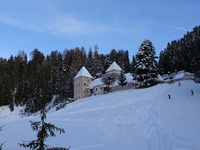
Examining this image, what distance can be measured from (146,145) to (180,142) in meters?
1.95


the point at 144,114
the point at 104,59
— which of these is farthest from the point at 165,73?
the point at 144,114

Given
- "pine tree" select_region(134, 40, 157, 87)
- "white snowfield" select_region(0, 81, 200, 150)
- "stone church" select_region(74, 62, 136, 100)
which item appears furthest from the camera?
"stone church" select_region(74, 62, 136, 100)

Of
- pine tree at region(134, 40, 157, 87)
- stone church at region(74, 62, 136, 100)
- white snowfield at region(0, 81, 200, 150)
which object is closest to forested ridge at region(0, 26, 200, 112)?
stone church at region(74, 62, 136, 100)

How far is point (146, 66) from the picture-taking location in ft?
146

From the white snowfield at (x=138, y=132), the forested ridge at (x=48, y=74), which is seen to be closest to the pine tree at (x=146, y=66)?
the forested ridge at (x=48, y=74)

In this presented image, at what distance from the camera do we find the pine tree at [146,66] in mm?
43344

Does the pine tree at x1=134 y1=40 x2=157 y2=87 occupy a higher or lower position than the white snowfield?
higher

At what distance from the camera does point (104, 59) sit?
87.8m

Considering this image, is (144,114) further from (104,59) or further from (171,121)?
(104,59)

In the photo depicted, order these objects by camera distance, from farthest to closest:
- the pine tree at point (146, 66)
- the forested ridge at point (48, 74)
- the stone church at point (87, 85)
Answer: the forested ridge at point (48, 74)
the stone church at point (87, 85)
the pine tree at point (146, 66)

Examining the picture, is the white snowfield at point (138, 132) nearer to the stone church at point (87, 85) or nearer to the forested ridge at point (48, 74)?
the stone church at point (87, 85)

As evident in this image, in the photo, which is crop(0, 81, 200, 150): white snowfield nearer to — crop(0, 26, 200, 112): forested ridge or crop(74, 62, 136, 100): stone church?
crop(74, 62, 136, 100): stone church

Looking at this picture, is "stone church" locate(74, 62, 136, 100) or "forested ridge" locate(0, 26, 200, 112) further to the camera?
"forested ridge" locate(0, 26, 200, 112)

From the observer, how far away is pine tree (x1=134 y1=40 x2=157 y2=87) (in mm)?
43344
